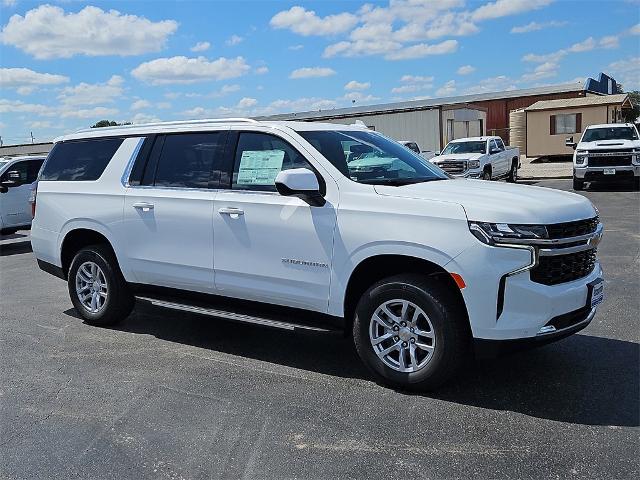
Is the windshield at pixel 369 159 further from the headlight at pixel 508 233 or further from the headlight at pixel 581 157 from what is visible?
the headlight at pixel 581 157

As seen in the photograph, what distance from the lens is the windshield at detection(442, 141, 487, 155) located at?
21.1 m

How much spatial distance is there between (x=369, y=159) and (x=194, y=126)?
1627 mm

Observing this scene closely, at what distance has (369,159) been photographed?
5004 mm

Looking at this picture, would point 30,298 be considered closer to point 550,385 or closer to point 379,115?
point 550,385

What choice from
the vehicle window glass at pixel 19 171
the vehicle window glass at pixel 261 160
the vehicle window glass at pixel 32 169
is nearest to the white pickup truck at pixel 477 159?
the vehicle window glass at pixel 32 169

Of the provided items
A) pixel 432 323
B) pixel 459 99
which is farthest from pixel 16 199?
pixel 459 99

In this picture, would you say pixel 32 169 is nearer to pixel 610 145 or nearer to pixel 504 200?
pixel 504 200

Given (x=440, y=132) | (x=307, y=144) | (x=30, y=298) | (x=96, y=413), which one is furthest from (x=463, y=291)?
(x=440, y=132)

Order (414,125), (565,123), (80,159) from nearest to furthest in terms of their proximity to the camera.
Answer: (80,159)
(565,123)
(414,125)

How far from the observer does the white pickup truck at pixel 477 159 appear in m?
19.7

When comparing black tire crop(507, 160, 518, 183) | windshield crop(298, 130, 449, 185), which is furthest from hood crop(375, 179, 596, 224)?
black tire crop(507, 160, 518, 183)

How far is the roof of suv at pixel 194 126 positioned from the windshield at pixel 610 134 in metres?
16.7

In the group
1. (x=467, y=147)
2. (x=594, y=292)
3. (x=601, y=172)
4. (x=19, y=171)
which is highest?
(x=19, y=171)

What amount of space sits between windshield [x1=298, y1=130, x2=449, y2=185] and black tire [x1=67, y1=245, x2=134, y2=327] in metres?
2.40
